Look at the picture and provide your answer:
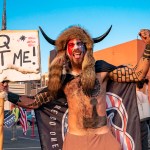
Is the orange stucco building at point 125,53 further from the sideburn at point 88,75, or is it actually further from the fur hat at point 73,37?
the sideburn at point 88,75

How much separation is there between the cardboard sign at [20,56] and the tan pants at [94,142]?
1.14m

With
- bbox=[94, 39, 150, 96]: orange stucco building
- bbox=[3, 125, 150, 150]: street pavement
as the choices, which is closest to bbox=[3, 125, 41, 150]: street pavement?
bbox=[3, 125, 150, 150]: street pavement

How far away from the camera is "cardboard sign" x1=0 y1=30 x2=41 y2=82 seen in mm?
4609

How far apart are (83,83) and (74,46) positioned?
0.40 m

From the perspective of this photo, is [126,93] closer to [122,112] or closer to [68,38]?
[122,112]

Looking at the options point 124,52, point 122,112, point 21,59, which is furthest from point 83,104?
point 124,52

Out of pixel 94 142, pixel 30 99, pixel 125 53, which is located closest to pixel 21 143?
pixel 30 99

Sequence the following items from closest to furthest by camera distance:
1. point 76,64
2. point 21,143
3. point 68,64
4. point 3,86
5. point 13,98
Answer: point 76,64 → point 68,64 → point 13,98 → point 3,86 → point 21,143

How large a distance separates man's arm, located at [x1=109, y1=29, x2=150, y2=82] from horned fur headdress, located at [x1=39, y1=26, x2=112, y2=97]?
365mm

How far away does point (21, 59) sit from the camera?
4625mm

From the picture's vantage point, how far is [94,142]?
3.75 metres

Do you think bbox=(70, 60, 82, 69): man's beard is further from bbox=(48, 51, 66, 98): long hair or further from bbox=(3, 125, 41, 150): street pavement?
bbox=(3, 125, 41, 150): street pavement

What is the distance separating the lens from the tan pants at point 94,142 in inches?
148

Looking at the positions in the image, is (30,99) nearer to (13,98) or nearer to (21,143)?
(13,98)
